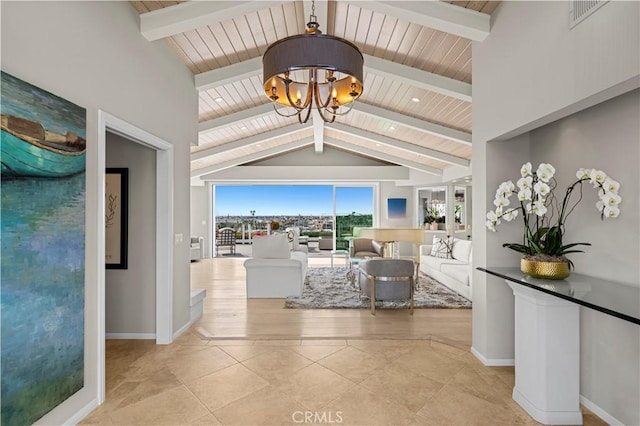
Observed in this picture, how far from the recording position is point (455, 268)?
219 inches

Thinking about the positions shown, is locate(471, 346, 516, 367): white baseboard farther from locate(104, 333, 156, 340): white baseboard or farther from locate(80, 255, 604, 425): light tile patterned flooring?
locate(104, 333, 156, 340): white baseboard

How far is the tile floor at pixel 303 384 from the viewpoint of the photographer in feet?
7.11

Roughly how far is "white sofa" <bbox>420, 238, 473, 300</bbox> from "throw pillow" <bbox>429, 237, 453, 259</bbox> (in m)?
0.07

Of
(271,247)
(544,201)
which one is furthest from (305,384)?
(271,247)

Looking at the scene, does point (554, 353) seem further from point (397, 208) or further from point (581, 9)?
point (397, 208)

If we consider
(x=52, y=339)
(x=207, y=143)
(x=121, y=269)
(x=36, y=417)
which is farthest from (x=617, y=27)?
(x=207, y=143)

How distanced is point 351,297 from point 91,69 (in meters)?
4.34

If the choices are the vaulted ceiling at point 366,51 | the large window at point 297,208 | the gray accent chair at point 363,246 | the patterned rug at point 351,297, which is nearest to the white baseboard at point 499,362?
the patterned rug at point 351,297

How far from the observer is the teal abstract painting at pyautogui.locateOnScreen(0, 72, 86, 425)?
1602 millimetres

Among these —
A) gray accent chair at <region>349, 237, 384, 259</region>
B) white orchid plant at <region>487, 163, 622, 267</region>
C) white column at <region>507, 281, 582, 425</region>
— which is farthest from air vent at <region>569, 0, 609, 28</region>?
gray accent chair at <region>349, 237, 384, 259</region>

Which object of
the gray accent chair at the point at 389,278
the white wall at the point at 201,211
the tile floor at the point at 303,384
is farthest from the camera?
the white wall at the point at 201,211

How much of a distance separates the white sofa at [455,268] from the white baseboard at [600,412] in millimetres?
2470

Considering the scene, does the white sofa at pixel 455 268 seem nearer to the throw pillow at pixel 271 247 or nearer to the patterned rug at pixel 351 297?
the patterned rug at pixel 351 297

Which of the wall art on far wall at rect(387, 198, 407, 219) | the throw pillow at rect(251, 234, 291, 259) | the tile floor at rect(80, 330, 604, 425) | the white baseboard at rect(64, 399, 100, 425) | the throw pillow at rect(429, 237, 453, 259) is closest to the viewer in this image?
the white baseboard at rect(64, 399, 100, 425)
